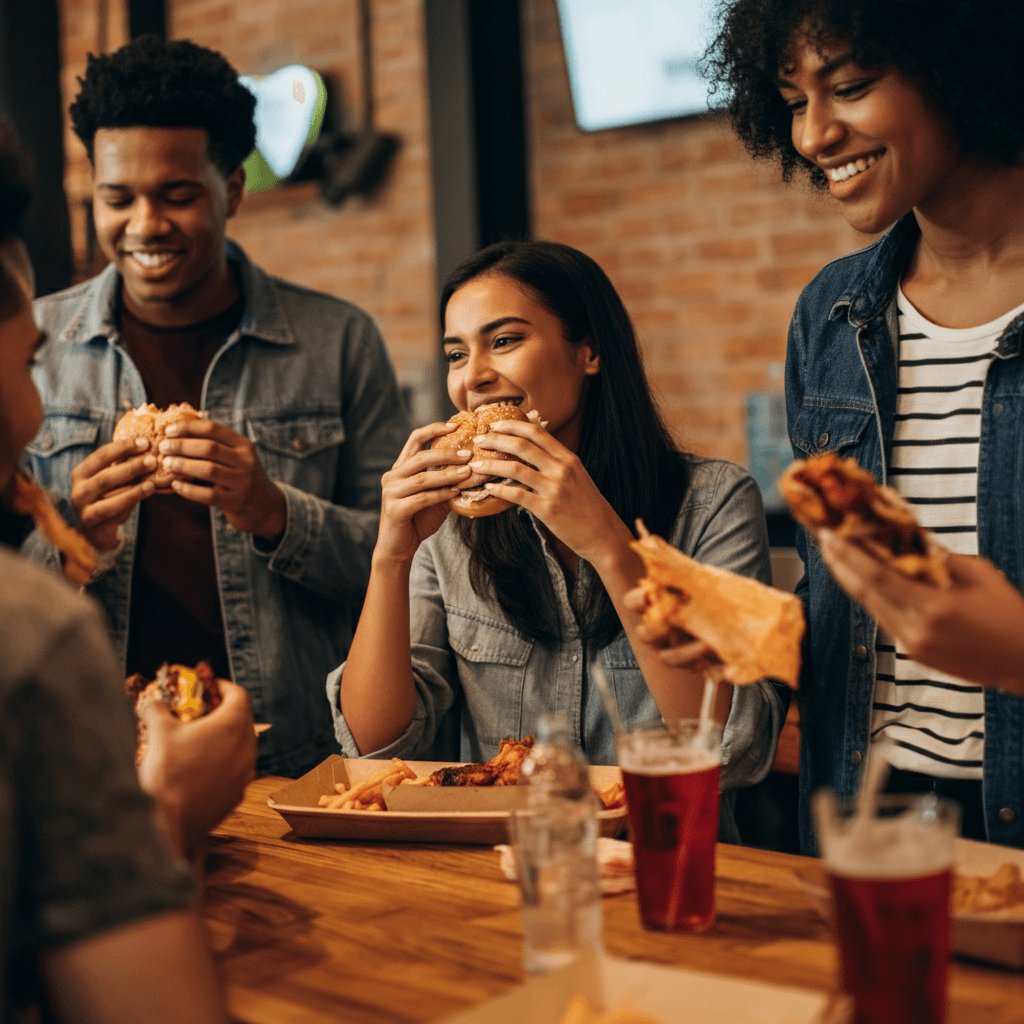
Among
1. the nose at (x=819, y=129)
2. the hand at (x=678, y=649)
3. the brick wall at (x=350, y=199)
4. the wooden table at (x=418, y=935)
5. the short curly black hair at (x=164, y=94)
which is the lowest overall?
the wooden table at (x=418, y=935)

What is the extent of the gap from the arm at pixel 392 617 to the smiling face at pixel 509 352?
0.50 ft

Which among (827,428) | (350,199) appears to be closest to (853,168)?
(827,428)

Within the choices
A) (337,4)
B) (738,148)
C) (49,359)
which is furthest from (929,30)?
(337,4)

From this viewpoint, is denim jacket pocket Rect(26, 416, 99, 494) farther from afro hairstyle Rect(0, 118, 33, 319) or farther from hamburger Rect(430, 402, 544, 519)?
afro hairstyle Rect(0, 118, 33, 319)

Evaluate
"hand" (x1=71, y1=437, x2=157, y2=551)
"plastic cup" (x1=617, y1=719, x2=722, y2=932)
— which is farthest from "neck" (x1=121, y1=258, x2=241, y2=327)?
"plastic cup" (x1=617, y1=719, x2=722, y2=932)

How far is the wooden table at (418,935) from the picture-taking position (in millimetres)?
1068

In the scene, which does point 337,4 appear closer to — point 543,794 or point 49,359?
point 49,359

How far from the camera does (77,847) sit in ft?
2.45

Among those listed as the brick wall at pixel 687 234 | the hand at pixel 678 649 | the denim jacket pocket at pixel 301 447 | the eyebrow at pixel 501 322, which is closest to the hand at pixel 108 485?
the denim jacket pocket at pixel 301 447

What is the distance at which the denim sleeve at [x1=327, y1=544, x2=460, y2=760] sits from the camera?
1.95 meters

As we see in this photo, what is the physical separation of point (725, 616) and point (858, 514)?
9.1 inches

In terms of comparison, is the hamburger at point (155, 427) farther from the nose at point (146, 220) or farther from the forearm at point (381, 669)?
the forearm at point (381, 669)

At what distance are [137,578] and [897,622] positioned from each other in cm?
171

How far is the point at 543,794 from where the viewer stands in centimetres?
119
